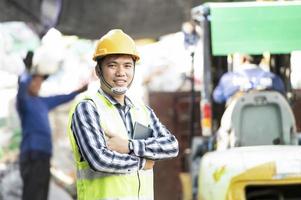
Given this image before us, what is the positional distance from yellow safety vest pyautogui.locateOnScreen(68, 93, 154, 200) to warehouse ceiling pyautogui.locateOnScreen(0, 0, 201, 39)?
468 cm

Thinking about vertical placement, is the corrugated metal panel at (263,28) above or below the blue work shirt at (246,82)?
above

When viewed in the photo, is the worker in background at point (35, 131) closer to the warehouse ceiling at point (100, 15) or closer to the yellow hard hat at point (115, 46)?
the warehouse ceiling at point (100, 15)

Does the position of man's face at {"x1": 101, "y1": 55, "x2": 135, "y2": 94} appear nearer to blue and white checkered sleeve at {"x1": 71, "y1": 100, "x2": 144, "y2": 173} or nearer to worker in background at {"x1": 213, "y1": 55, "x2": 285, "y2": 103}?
blue and white checkered sleeve at {"x1": 71, "y1": 100, "x2": 144, "y2": 173}

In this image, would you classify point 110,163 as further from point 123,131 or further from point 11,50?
point 11,50

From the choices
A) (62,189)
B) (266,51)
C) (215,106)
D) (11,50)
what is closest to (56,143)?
(62,189)

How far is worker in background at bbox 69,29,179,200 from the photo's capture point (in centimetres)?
438

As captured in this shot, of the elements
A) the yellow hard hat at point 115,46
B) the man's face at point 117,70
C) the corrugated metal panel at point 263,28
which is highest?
the corrugated metal panel at point 263,28

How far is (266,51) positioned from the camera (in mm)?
8016

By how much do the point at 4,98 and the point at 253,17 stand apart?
2770 millimetres

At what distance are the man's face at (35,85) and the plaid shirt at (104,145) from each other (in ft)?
14.6

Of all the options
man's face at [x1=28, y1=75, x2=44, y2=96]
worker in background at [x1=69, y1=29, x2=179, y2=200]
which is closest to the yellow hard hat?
worker in background at [x1=69, y1=29, x2=179, y2=200]

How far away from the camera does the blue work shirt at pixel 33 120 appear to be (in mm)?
8969

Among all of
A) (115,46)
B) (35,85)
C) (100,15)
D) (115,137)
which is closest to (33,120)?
(35,85)

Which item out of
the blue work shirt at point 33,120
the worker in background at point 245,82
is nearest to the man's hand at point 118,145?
the worker in background at point 245,82
